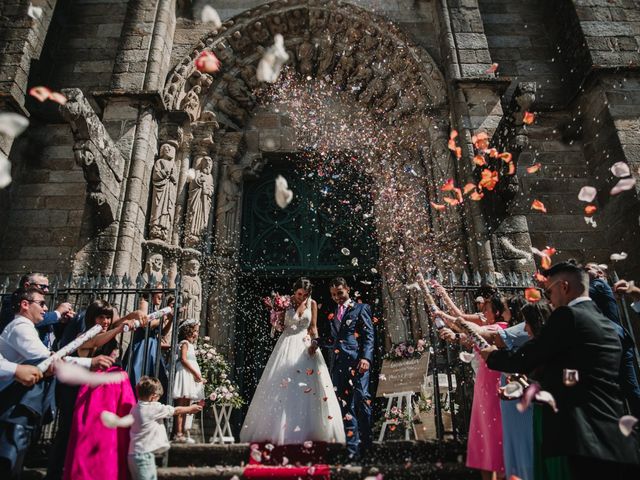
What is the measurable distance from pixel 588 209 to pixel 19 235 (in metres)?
8.78

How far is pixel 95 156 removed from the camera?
6363 mm

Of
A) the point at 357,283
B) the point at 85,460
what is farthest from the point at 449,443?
the point at 357,283

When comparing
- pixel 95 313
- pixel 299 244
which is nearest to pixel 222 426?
pixel 299 244

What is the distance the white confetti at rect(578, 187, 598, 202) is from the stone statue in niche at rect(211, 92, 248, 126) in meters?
5.74

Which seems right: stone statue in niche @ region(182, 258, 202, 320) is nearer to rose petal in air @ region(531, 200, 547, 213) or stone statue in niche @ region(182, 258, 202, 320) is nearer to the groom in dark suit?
the groom in dark suit

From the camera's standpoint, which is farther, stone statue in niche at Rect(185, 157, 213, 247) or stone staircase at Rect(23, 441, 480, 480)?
stone statue in niche at Rect(185, 157, 213, 247)

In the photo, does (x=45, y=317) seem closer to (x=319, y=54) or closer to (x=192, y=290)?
(x=192, y=290)

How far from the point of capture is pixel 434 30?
9.12 meters

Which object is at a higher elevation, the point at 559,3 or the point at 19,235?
the point at 559,3

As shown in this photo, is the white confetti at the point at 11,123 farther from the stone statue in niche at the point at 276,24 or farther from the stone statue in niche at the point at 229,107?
the stone statue in niche at the point at 276,24

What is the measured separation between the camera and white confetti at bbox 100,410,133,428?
144 inches

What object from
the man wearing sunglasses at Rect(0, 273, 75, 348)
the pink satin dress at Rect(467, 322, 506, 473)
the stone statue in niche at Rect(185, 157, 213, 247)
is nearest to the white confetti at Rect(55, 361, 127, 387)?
the man wearing sunglasses at Rect(0, 273, 75, 348)

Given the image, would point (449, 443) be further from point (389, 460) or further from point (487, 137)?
point (487, 137)

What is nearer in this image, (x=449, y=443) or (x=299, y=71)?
(x=449, y=443)
